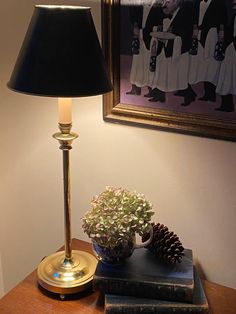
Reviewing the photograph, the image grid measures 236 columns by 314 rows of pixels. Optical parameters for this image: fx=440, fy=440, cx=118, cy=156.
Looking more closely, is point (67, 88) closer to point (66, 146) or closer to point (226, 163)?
point (66, 146)

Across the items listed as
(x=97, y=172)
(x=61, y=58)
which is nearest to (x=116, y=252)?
(x=97, y=172)


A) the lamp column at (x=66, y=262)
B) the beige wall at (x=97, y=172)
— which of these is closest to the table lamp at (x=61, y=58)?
the lamp column at (x=66, y=262)

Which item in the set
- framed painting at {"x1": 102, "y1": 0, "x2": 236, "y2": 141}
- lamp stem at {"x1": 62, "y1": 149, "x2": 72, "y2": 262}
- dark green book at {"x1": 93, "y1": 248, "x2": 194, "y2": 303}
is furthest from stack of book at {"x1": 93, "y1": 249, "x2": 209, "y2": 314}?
framed painting at {"x1": 102, "y1": 0, "x2": 236, "y2": 141}

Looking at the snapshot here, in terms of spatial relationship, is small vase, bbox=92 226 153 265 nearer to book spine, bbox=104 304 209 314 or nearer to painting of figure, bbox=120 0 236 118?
book spine, bbox=104 304 209 314

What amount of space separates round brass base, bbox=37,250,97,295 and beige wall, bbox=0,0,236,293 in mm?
195

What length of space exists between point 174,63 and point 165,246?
45cm

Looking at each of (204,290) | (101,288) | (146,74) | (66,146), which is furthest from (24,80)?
(204,290)

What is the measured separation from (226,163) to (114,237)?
34 cm

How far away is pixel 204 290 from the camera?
44.8 inches

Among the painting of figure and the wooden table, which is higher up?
the painting of figure

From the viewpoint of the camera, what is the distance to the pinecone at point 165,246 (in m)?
1.08

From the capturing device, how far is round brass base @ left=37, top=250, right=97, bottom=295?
1104mm

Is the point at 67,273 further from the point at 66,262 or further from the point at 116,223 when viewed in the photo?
the point at 116,223

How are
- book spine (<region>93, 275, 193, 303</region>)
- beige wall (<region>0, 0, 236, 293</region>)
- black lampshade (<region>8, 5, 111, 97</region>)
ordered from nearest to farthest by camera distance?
black lampshade (<region>8, 5, 111, 97</region>)
book spine (<region>93, 275, 193, 303</region>)
beige wall (<region>0, 0, 236, 293</region>)
